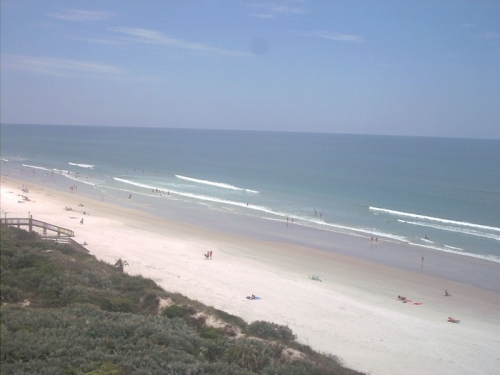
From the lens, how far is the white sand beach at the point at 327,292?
1562 cm

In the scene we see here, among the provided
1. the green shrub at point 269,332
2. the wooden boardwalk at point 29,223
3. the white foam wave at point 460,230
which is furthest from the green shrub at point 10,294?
the white foam wave at point 460,230

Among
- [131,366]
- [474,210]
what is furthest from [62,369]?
[474,210]

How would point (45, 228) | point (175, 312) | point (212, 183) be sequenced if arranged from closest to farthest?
1. point (175, 312)
2. point (45, 228)
3. point (212, 183)

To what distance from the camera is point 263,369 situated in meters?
9.29

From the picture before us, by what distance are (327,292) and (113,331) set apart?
45.8 ft

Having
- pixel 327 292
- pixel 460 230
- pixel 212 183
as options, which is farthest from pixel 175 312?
pixel 212 183

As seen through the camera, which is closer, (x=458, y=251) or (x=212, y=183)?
(x=458, y=251)

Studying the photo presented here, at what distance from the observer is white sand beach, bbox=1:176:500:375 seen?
51.2 feet

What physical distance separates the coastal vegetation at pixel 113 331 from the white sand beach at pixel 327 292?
432 cm

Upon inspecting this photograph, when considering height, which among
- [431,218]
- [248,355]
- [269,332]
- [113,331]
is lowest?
[269,332]

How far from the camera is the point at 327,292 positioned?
71.0 ft

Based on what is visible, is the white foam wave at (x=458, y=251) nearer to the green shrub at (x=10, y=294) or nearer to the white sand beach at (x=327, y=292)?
the white sand beach at (x=327, y=292)

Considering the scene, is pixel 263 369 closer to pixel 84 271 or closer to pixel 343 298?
pixel 84 271

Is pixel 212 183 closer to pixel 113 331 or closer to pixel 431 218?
pixel 431 218
